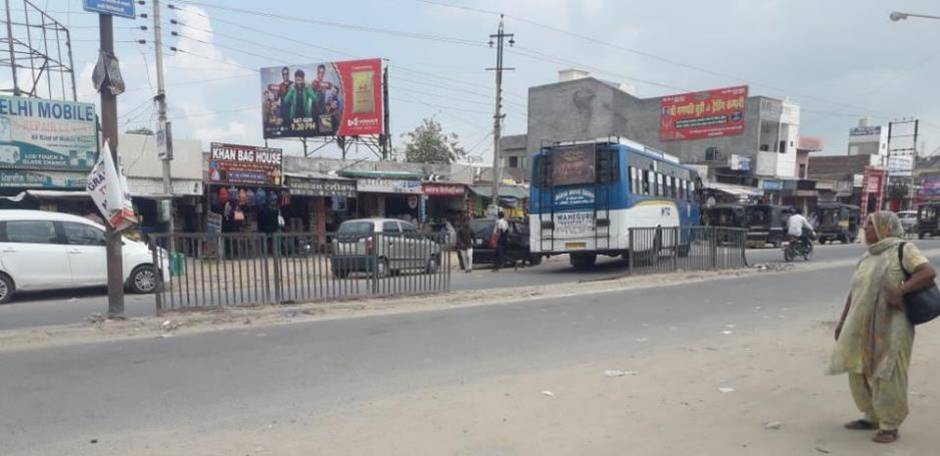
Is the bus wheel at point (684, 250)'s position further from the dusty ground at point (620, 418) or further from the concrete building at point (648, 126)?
the concrete building at point (648, 126)

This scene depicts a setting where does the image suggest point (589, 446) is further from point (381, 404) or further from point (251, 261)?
point (251, 261)

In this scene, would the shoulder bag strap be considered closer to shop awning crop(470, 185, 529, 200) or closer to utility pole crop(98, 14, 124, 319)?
utility pole crop(98, 14, 124, 319)

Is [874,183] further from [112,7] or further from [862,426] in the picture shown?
[112,7]

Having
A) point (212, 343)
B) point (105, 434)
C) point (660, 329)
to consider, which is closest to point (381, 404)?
point (105, 434)

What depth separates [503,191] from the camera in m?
30.2

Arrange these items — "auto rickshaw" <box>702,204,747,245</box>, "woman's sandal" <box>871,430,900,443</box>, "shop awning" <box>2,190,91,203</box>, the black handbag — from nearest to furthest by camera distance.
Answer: the black handbag < "woman's sandal" <box>871,430,900,443</box> < "shop awning" <box>2,190,91,203</box> < "auto rickshaw" <box>702,204,747,245</box>

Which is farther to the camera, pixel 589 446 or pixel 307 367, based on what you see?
pixel 307 367

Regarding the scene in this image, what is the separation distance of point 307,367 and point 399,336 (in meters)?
1.80

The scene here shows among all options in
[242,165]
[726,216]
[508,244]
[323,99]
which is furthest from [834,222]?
[242,165]

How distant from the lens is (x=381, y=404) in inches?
216

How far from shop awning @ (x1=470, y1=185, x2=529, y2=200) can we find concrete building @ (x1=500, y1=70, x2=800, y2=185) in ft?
54.1

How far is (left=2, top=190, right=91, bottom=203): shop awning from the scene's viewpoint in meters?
17.9

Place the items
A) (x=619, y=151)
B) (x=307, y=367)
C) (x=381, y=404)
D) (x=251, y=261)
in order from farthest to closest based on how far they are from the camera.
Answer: (x=619, y=151)
(x=251, y=261)
(x=307, y=367)
(x=381, y=404)

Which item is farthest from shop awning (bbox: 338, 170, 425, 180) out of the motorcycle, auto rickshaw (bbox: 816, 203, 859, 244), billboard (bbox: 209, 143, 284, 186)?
auto rickshaw (bbox: 816, 203, 859, 244)
